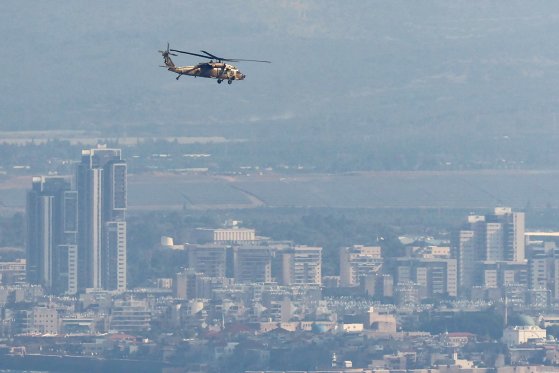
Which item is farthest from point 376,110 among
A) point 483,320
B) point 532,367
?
point 532,367

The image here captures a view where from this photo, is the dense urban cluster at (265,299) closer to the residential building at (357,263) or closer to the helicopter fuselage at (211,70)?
the residential building at (357,263)

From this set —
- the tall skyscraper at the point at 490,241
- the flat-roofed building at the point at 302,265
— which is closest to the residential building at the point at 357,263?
the flat-roofed building at the point at 302,265

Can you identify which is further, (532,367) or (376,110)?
(376,110)

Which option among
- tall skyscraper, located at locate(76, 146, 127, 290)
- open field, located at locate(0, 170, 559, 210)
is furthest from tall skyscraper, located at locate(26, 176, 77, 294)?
open field, located at locate(0, 170, 559, 210)

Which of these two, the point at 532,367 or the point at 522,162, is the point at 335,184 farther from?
the point at 532,367

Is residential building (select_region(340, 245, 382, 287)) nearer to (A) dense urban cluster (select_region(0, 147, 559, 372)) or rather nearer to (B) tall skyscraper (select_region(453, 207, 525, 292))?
(A) dense urban cluster (select_region(0, 147, 559, 372))

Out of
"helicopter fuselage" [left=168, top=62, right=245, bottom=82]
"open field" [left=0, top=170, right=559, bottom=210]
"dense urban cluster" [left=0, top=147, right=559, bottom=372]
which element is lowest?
"dense urban cluster" [left=0, top=147, right=559, bottom=372]

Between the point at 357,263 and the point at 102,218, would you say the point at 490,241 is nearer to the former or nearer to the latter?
the point at 357,263
